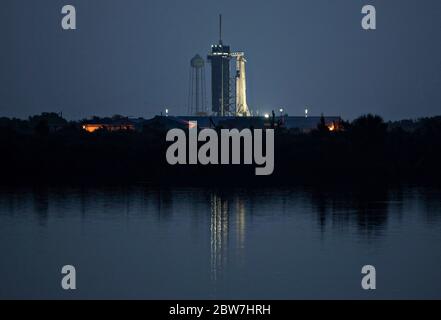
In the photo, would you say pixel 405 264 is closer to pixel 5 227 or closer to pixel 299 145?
pixel 5 227

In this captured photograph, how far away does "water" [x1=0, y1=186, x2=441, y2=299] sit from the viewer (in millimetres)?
24484

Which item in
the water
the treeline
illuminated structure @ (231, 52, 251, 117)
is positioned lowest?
the water

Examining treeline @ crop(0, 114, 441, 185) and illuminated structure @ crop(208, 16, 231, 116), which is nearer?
treeline @ crop(0, 114, 441, 185)

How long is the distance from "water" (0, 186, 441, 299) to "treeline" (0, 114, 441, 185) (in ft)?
28.6

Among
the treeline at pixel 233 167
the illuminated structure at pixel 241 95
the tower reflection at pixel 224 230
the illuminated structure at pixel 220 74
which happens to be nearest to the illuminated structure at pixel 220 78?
the illuminated structure at pixel 220 74

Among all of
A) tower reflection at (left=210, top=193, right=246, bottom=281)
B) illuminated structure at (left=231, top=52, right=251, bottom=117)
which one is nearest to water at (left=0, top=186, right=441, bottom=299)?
tower reflection at (left=210, top=193, right=246, bottom=281)

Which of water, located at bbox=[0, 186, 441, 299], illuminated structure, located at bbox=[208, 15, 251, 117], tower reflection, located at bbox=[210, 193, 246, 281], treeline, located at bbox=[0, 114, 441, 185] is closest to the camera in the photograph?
water, located at bbox=[0, 186, 441, 299]

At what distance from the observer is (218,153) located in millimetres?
59000

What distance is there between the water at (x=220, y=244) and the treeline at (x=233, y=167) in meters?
8.73

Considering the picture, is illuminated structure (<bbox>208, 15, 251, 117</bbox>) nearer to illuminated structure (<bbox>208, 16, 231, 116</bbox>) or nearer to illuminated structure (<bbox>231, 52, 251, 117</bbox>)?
illuminated structure (<bbox>208, 16, 231, 116</bbox>)

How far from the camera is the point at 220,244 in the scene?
3062cm

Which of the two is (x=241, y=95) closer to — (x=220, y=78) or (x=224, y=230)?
(x=220, y=78)

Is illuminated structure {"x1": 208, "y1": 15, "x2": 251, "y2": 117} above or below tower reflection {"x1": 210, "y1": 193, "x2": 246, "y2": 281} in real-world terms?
above
